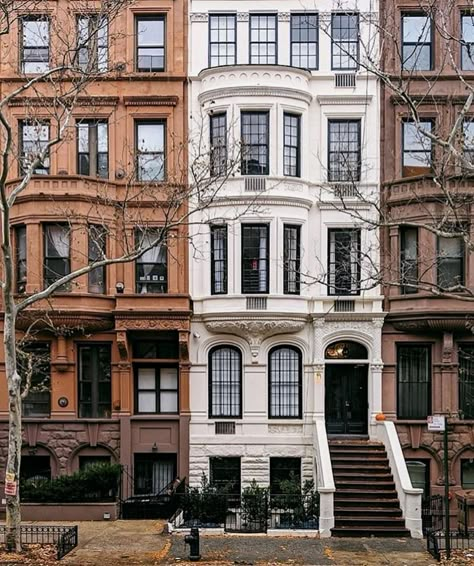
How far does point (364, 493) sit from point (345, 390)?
4204 mm

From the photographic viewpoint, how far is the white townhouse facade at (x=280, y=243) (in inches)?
913

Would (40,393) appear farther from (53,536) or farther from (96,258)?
(53,536)

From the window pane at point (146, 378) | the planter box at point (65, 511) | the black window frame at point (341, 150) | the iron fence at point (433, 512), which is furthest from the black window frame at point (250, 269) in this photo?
the iron fence at point (433, 512)

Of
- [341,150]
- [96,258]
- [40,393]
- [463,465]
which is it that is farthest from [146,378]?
[463,465]

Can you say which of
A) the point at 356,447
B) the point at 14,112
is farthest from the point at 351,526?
the point at 14,112

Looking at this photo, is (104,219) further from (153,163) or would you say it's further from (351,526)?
(351,526)

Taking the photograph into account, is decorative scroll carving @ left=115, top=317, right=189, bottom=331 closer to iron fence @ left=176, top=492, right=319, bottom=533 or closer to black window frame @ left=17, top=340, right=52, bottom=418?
black window frame @ left=17, top=340, right=52, bottom=418

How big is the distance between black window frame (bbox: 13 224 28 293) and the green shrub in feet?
19.5

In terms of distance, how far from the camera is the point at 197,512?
1977cm

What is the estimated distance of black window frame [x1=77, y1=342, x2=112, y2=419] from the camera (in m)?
23.7

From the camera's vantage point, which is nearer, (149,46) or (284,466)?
A: (284,466)

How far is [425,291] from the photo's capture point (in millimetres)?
22359

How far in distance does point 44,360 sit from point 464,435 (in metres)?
13.1

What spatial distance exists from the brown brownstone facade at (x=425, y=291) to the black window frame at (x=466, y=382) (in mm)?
51
